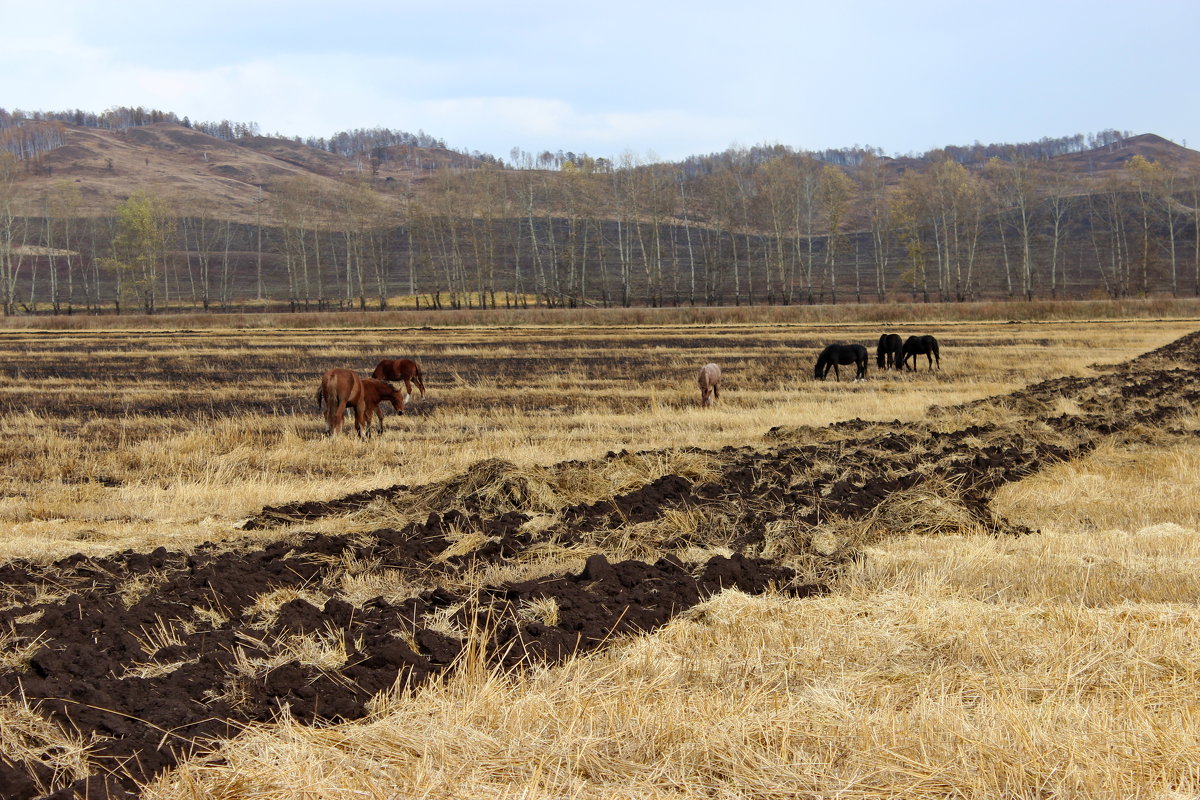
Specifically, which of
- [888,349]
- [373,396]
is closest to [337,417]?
[373,396]

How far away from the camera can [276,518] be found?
998cm

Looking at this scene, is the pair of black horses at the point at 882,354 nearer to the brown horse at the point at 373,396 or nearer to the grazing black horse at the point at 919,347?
the grazing black horse at the point at 919,347

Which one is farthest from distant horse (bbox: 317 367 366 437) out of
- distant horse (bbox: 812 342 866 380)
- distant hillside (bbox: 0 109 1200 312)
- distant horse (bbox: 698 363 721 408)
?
distant hillside (bbox: 0 109 1200 312)

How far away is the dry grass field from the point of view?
12.9 ft

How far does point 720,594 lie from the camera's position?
640cm

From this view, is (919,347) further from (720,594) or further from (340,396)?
(720,594)

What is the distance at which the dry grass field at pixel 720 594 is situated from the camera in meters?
3.93

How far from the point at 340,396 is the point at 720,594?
35.7ft

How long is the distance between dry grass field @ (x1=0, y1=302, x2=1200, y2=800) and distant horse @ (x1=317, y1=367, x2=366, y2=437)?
29.1 inches

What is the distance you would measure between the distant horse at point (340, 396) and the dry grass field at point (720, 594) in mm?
738

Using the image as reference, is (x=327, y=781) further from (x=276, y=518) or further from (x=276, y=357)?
(x=276, y=357)

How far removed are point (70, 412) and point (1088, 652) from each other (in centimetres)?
2040

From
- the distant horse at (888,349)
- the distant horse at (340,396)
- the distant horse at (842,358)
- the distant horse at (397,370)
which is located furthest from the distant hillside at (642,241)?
the distant horse at (340,396)

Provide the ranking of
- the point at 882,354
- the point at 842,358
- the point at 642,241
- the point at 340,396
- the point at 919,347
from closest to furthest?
the point at 340,396
the point at 842,358
the point at 919,347
the point at 882,354
the point at 642,241
